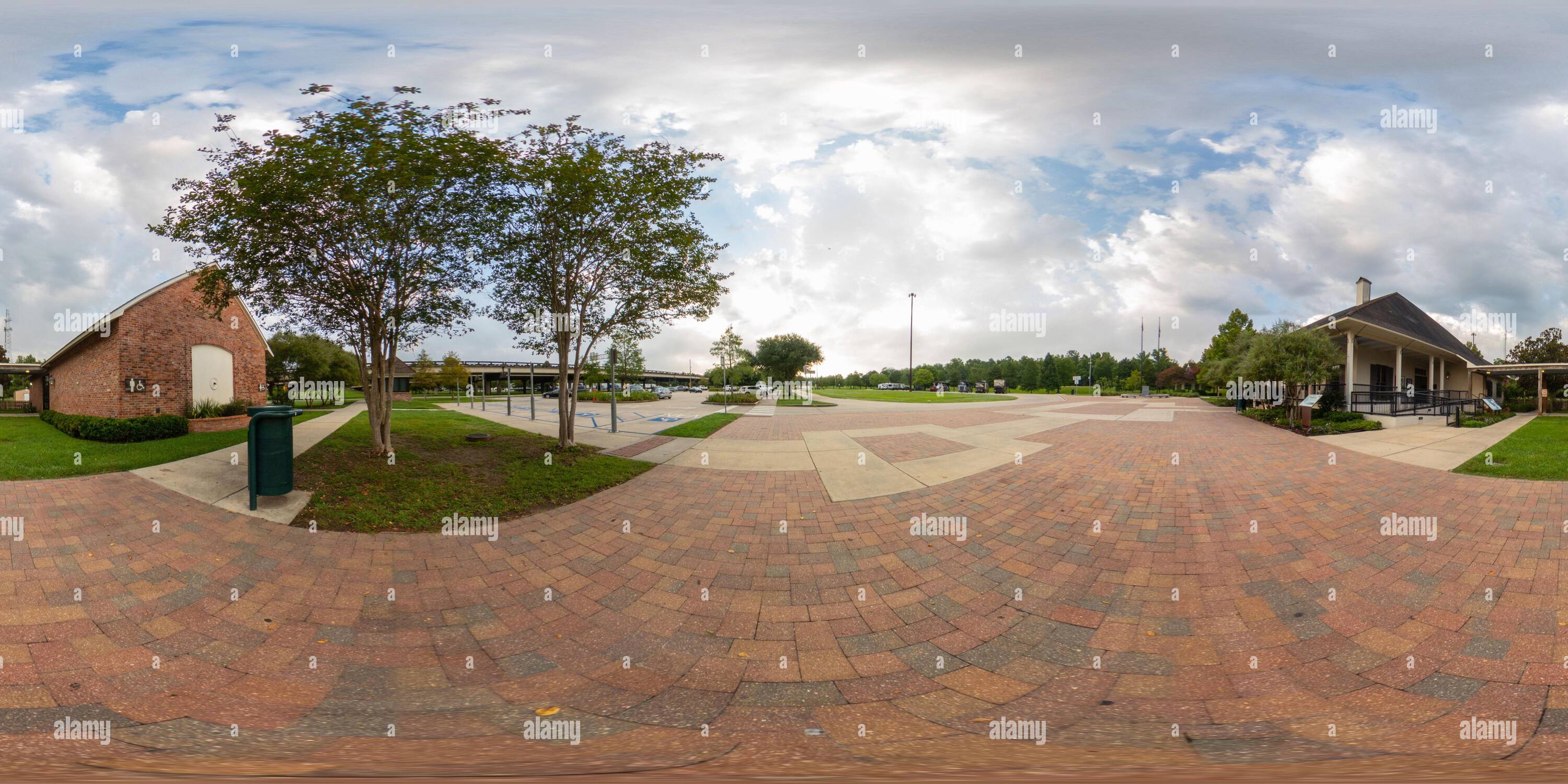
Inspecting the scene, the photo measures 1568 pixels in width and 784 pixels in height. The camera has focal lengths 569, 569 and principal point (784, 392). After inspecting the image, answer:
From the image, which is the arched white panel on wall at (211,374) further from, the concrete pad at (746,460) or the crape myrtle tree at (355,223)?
the concrete pad at (746,460)

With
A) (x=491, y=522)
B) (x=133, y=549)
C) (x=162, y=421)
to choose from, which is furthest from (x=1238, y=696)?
(x=162, y=421)

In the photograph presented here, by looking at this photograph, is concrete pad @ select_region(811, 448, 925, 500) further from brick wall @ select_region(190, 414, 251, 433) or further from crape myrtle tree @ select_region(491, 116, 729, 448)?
brick wall @ select_region(190, 414, 251, 433)

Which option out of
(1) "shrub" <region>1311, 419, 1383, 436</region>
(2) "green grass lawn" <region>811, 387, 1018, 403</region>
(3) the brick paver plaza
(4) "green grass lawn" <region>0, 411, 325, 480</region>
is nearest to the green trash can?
(3) the brick paver plaza

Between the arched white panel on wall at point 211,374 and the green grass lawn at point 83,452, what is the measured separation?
261 cm

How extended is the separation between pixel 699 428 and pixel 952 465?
837 centimetres

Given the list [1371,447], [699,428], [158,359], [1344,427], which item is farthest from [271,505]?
[1344,427]

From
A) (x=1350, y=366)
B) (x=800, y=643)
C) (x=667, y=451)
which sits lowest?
(x=800, y=643)

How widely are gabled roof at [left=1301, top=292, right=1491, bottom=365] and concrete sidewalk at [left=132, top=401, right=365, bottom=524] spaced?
1085 inches

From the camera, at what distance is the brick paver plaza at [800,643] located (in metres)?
2.82

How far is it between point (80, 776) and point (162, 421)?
15115 mm

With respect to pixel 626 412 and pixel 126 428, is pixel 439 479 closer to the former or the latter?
pixel 126 428

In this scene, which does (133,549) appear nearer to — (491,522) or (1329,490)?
(491,522)

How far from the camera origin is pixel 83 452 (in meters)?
9.86

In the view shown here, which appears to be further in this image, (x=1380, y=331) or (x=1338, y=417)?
(x=1380, y=331)
